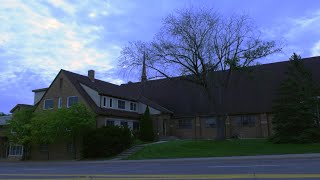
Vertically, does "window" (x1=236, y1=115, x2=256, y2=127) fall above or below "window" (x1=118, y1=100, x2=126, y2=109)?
below

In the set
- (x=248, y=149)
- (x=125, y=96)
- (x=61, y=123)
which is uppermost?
(x=125, y=96)

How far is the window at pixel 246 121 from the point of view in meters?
48.5

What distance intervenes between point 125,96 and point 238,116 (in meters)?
14.5

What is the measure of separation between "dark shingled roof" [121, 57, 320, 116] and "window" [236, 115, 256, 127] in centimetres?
68

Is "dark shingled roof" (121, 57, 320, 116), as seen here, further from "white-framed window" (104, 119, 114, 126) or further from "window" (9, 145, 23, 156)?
"window" (9, 145, 23, 156)

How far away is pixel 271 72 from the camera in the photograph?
51.3 meters

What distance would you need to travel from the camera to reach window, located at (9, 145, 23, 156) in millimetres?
48644

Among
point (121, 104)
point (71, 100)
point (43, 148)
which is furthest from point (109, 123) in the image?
point (43, 148)

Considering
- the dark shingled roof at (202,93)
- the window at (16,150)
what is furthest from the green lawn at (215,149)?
the window at (16,150)

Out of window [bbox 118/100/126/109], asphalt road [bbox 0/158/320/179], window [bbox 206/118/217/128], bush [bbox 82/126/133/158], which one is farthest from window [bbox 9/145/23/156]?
asphalt road [bbox 0/158/320/179]

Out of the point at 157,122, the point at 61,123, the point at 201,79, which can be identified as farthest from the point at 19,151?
the point at 201,79

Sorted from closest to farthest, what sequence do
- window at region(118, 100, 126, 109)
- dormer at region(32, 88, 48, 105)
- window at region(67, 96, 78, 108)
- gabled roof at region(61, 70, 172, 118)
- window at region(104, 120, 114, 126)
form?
gabled roof at region(61, 70, 172, 118), window at region(104, 120, 114, 126), window at region(67, 96, 78, 108), window at region(118, 100, 126, 109), dormer at region(32, 88, 48, 105)

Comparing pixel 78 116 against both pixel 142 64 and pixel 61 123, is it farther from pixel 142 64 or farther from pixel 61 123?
pixel 142 64

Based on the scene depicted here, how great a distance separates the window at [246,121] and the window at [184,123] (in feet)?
21.8
